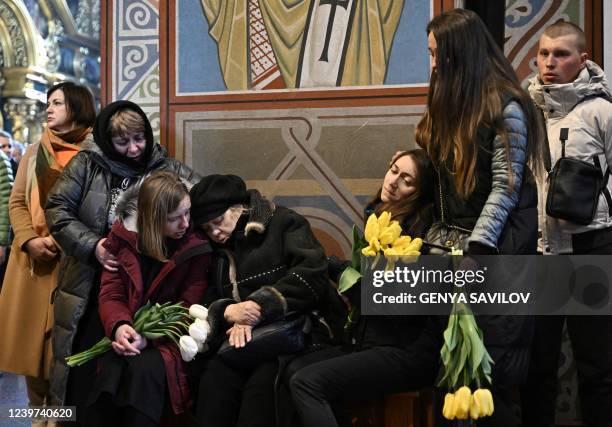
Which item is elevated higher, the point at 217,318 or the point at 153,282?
the point at 153,282

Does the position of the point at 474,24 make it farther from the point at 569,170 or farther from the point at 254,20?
the point at 254,20

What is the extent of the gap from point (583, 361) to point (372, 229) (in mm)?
1033

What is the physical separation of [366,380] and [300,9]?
2131mm

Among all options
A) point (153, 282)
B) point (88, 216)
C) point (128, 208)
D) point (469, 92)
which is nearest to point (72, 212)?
point (88, 216)

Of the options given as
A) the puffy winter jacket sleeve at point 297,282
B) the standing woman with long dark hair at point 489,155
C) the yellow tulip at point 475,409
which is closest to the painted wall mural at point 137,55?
the puffy winter jacket sleeve at point 297,282

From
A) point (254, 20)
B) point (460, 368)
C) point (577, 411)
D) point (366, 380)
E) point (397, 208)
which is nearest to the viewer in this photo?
point (460, 368)

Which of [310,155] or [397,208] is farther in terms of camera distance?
[310,155]

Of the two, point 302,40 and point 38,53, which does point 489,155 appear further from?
point 38,53

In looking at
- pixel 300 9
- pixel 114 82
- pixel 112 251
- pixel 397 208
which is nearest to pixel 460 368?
pixel 397 208

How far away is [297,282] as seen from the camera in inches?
145

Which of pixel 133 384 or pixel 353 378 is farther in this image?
pixel 133 384

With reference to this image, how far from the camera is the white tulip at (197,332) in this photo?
12.0 feet

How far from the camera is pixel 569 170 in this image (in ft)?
11.6

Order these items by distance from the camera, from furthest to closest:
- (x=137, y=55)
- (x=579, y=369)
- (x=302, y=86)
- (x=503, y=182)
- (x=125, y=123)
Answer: (x=137, y=55) < (x=302, y=86) < (x=125, y=123) < (x=579, y=369) < (x=503, y=182)
